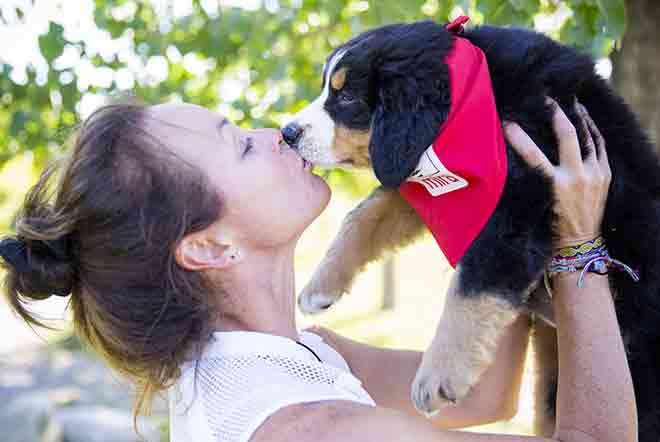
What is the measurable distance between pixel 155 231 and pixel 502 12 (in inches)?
53.1

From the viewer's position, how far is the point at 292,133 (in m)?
2.26

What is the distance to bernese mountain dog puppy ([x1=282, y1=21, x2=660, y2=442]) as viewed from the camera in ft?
6.59

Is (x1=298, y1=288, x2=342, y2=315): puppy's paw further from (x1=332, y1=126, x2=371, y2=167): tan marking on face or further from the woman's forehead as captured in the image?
the woman's forehead

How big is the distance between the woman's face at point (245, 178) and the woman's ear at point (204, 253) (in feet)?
0.12

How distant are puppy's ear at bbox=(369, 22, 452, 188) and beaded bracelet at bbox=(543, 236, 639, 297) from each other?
1.51 ft

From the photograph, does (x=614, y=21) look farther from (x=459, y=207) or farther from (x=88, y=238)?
(x=88, y=238)

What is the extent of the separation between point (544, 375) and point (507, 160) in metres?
0.76

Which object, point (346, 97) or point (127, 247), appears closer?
point (127, 247)

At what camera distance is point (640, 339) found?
6.99 ft

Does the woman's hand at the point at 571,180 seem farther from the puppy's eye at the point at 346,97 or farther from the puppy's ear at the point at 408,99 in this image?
the puppy's eye at the point at 346,97

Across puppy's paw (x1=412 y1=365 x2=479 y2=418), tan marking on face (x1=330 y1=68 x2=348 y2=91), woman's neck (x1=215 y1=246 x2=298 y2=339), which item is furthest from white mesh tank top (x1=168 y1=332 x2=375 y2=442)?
tan marking on face (x1=330 y1=68 x2=348 y2=91)

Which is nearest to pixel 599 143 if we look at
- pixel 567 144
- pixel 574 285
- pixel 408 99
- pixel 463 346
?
pixel 567 144

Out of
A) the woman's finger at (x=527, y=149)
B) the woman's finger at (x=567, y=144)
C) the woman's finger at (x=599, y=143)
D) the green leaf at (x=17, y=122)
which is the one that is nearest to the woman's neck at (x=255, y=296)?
the woman's finger at (x=527, y=149)

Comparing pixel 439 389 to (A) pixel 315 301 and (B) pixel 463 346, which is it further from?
(A) pixel 315 301
